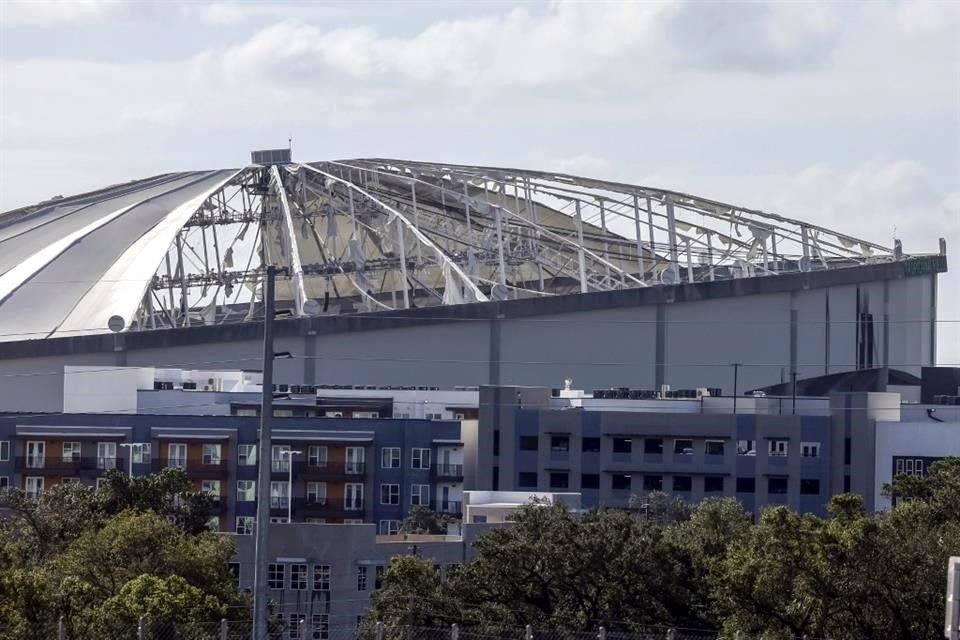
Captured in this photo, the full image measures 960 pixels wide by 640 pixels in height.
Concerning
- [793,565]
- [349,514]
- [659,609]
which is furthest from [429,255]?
[793,565]

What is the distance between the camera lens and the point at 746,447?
252 ft

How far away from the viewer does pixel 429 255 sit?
102 m

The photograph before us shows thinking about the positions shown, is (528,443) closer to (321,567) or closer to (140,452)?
(140,452)

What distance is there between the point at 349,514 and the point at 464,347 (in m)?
21.5

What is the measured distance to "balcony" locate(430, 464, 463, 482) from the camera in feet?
251

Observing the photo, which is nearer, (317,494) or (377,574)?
(377,574)

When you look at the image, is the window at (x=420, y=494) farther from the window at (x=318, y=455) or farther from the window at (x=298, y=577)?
the window at (x=298, y=577)

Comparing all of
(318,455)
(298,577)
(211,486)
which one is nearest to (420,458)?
(318,455)

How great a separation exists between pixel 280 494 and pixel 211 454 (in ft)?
11.3

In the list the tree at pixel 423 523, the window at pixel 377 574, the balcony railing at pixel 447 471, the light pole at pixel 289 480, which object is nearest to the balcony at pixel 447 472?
the balcony railing at pixel 447 471

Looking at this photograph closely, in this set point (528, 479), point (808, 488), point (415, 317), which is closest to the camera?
point (808, 488)

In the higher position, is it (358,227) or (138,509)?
(358,227)

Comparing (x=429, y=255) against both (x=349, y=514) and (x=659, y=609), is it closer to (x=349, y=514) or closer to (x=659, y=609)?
(x=349, y=514)

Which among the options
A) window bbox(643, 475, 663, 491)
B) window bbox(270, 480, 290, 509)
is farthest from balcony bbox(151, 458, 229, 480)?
window bbox(643, 475, 663, 491)
